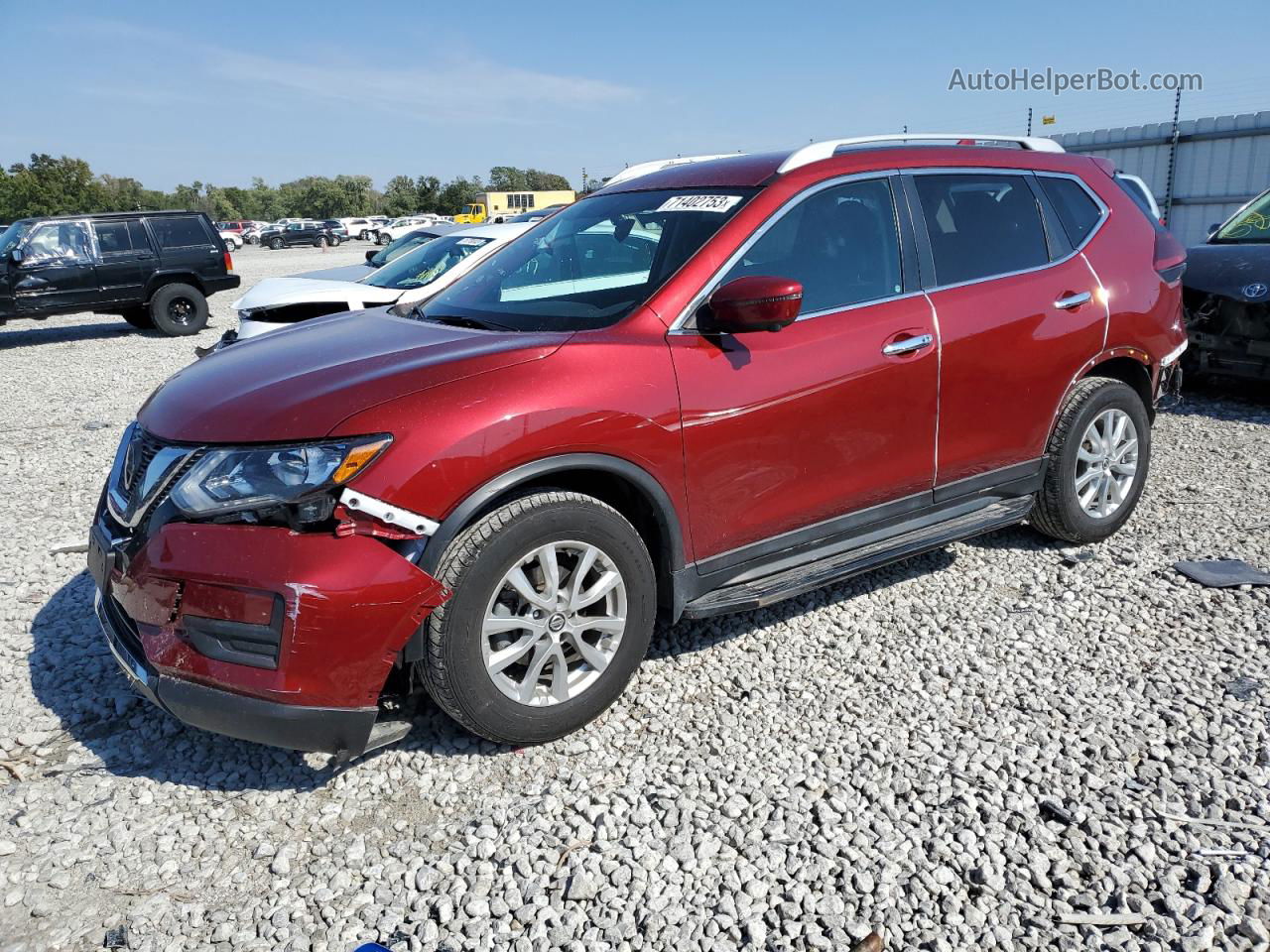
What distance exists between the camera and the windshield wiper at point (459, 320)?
3479mm

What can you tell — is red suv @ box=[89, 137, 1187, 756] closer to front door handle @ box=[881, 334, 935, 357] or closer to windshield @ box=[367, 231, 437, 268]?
front door handle @ box=[881, 334, 935, 357]

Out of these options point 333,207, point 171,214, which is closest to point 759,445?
point 171,214

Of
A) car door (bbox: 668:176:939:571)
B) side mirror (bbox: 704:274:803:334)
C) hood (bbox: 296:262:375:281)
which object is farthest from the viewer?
hood (bbox: 296:262:375:281)

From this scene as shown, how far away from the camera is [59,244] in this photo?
14.1 metres

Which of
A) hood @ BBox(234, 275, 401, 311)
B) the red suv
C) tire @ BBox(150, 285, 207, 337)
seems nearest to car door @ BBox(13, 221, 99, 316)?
tire @ BBox(150, 285, 207, 337)

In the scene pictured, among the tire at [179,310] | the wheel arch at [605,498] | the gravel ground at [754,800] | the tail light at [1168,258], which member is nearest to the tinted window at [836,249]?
the wheel arch at [605,498]

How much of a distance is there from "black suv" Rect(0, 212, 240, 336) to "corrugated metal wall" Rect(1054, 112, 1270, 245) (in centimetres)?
1377

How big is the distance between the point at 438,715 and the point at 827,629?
5.35 ft

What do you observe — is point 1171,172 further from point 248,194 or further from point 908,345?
point 248,194

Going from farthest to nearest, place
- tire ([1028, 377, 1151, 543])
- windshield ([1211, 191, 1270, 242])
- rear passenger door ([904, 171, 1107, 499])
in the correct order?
windshield ([1211, 191, 1270, 242]) → tire ([1028, 377, 1151, 543]) → rear passenger door ([904, 171, 1107, 499])

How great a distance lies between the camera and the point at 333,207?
371ft

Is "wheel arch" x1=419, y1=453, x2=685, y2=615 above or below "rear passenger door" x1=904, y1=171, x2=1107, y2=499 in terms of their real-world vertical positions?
below

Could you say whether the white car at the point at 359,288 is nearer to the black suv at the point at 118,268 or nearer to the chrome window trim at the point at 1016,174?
the chrome window trim at the point at 1016,174

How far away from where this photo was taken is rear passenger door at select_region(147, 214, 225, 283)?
14.9 metres
